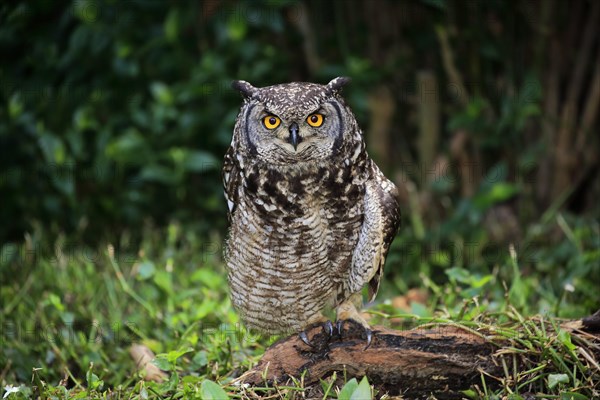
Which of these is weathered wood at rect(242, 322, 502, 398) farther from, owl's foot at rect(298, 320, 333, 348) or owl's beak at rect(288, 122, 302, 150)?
owl's beak at rect(288, 122, 302, 150)

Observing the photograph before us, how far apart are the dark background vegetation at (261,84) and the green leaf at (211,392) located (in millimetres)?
2185

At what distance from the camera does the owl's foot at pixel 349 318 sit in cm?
282

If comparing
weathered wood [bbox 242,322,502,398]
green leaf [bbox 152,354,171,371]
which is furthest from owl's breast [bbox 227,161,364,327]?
green leaf [bbox 152,354,171,371]

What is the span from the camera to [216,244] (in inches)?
188

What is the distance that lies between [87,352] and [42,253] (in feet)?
4.26

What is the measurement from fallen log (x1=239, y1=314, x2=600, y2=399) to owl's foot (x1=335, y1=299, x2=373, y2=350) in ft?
0.09

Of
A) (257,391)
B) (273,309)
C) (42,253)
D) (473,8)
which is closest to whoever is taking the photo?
(257,391)

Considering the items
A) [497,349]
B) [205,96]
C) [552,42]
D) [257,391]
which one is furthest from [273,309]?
[552,42]

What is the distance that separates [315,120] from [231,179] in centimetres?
48

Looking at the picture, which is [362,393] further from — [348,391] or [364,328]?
[364,328]

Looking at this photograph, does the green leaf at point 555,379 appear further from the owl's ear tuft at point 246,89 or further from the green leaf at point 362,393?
the owl's ear tuft at point 246,89

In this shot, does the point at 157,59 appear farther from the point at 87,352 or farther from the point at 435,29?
the point at 87,352

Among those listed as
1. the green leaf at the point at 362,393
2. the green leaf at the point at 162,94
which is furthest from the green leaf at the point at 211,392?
the green leaf at the point at 162,94

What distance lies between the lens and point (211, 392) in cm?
241
